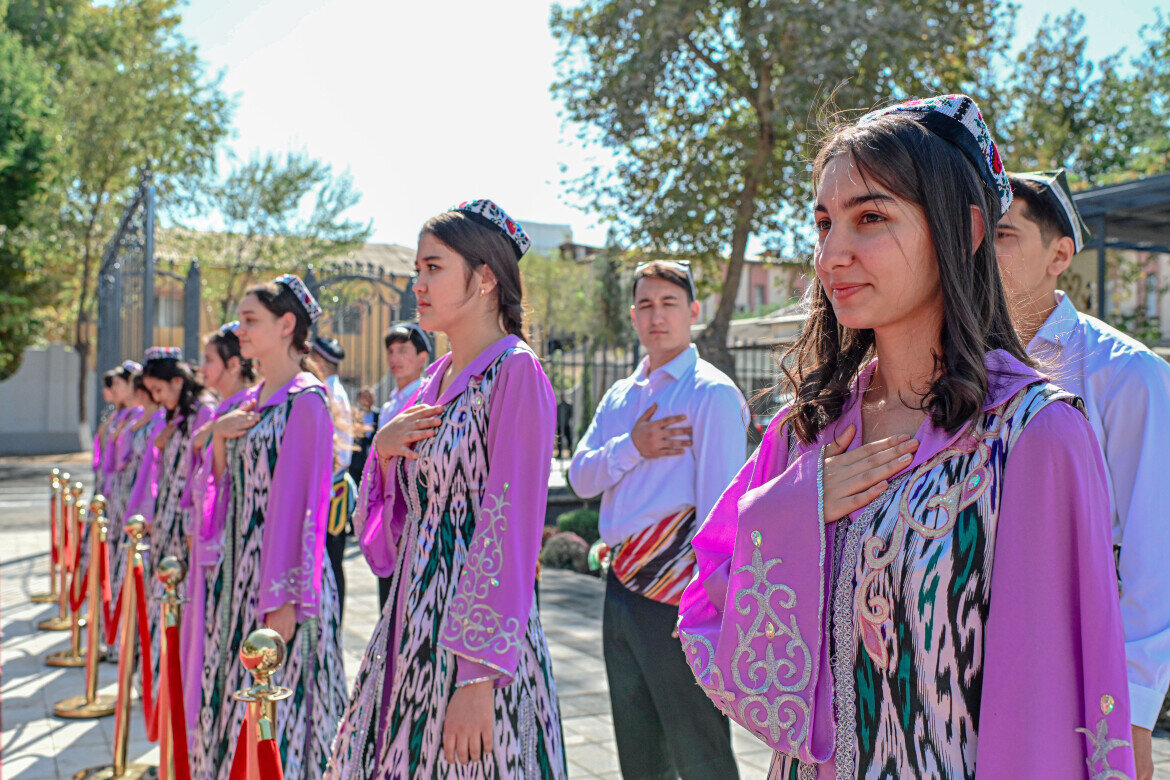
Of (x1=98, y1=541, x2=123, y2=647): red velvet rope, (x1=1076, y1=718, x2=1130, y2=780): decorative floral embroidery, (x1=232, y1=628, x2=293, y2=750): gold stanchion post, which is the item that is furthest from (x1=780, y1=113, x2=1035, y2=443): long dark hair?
(x1=98, y1=541, x2=123, y2=647): red velvet rope

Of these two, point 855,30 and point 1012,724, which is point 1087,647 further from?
point 855,30

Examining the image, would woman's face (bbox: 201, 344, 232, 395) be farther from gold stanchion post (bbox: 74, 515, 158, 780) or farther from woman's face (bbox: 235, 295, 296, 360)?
woman's face (bbox: 235, 295, 296, 360)

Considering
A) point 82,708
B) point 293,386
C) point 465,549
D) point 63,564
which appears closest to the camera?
point 465,549

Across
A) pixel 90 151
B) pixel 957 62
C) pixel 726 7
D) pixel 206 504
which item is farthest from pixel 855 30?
pixel 90 151

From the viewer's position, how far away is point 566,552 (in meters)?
10.5

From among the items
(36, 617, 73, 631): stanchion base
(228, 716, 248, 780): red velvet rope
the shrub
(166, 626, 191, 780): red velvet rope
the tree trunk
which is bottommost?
(36, 617, 73, 631): stanchion base

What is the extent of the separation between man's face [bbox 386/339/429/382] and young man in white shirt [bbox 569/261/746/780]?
3.41m

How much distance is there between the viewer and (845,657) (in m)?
1.52

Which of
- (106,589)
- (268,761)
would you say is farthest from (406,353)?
(268,761)

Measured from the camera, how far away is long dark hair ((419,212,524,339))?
9.21ft

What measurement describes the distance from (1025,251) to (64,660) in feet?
22.3

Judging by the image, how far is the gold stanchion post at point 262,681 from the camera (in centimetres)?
236

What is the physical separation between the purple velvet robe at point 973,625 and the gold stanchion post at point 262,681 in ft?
3.84

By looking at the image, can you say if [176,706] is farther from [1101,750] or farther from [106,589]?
[1101,750]
